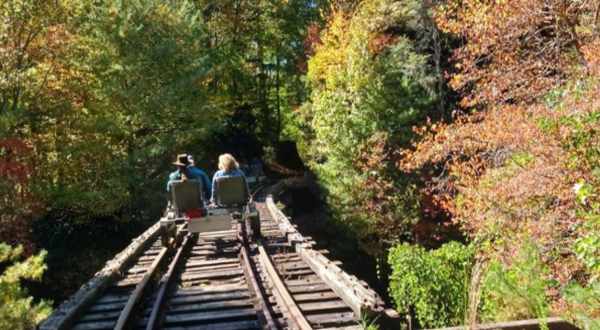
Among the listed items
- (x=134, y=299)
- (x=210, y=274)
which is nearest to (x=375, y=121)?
(x=210, y=274)

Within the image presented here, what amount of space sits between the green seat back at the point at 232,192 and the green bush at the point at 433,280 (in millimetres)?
4160

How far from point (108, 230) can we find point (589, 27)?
17888 mm

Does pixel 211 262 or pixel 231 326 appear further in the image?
pixel 211 262

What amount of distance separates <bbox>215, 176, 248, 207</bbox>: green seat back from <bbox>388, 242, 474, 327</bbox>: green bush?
4.16 metres

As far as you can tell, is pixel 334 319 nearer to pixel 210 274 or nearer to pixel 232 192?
pixel 210 274

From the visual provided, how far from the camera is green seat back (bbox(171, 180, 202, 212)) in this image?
971 centimetres

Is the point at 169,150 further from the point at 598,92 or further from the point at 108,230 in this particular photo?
the point at 598,92

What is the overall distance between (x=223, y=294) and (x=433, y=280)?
244 inches

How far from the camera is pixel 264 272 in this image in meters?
7.54

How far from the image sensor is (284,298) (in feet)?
19.2

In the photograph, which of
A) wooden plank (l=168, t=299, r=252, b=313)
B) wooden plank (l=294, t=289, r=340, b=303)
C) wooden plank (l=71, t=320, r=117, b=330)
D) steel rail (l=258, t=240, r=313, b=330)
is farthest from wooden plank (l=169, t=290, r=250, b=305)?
wooden plank (l=71, t=320, r=117, b=330)

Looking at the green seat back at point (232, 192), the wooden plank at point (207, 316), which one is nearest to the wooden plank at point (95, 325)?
the wooden plank at point (207, 316)

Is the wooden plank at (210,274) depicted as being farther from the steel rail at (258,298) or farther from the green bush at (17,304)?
the green bush at (17,304)

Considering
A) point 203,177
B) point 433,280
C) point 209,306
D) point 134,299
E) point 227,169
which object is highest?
point 227,169
